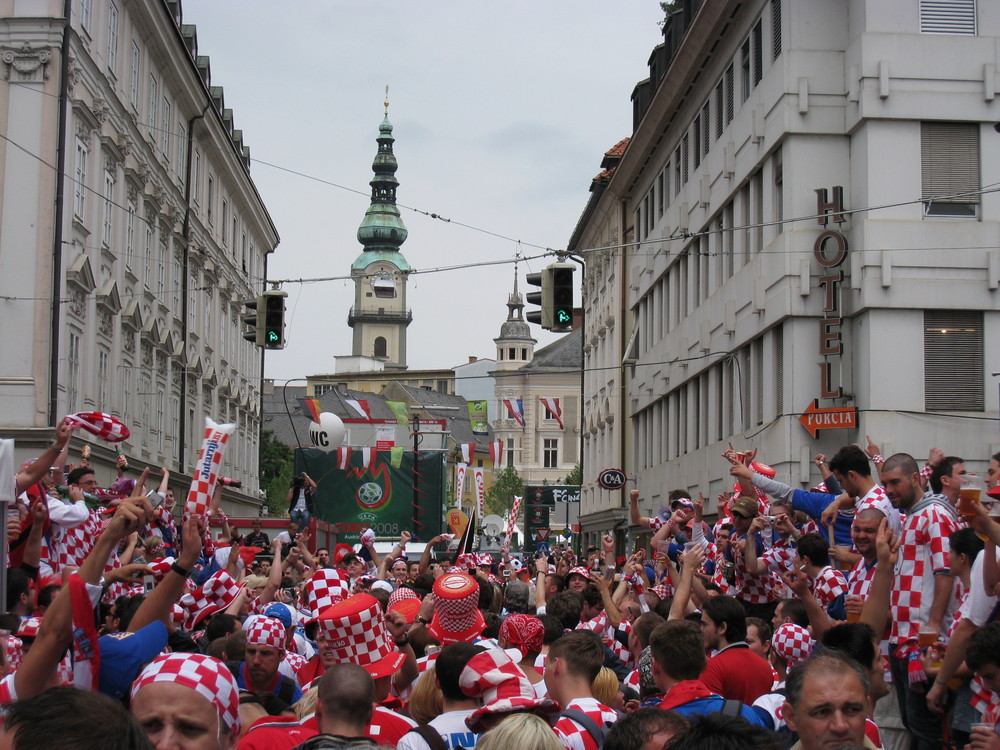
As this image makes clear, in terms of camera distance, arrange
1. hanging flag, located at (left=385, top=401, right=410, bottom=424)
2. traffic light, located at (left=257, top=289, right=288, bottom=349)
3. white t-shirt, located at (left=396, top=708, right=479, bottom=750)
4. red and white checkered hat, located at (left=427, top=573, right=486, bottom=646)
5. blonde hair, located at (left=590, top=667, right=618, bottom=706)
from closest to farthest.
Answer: white t-shirt, located at (left=396, top=708, right=479, bottom=750)
blonde hair, located at (left=590, top=667, right=618, bottom=706)
red and white checkered hat, located at (left=427, top=573, right=486, bottom=646)
traffic light, located at (left=257, top=289, right=288, bottom=349)
hanging flag, located at (left=385, top=401, right=410, bottom=424)

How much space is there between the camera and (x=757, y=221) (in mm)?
27438

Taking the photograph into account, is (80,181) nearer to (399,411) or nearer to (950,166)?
(950,166)

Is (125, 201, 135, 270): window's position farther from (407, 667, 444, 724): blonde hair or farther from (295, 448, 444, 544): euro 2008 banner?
(407, 667, 444, 724): blonde hair

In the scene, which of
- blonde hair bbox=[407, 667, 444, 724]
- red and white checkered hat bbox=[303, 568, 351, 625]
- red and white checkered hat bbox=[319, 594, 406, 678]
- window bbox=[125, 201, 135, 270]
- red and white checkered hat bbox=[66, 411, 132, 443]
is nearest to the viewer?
blonde hair bbox=[407, 667, 444, 724]

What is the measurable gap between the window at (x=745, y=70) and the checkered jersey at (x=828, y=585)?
68.1 ft

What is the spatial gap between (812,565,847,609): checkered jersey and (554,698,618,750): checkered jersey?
3.34 metres

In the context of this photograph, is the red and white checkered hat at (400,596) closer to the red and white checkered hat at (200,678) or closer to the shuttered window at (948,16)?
the red and white checkered hat at (200,678)

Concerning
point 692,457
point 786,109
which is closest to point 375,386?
point 692,457

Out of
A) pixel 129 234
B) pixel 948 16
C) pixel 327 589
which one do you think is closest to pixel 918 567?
pixel 327 589

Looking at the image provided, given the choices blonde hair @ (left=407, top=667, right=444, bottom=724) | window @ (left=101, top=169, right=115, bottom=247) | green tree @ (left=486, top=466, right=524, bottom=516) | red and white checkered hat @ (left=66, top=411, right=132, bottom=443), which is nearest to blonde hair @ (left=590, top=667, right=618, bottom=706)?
blonde hair @ (left=407, top=667, right=444, bottom=724)

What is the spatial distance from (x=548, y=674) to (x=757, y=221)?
22.3m

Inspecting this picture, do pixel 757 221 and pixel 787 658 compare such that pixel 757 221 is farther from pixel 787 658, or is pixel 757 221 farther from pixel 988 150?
pixel 787 658

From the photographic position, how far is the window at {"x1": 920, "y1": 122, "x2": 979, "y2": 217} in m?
23.1

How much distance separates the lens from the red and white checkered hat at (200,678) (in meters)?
4.26
